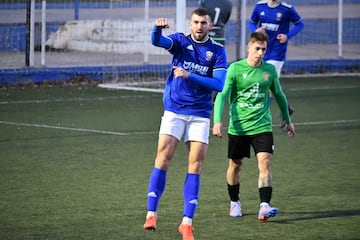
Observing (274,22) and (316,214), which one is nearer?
(316,214)

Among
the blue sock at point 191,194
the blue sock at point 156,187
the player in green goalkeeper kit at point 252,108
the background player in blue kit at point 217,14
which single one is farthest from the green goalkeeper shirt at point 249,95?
the background player in blue kit at point 217,14

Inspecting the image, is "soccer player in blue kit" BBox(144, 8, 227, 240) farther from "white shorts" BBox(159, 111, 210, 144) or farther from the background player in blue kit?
the background player in blue kit

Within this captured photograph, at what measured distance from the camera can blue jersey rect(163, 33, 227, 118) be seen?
9070 millimetres

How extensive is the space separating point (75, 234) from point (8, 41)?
45.2 feet

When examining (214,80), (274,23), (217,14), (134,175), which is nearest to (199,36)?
(214,80)

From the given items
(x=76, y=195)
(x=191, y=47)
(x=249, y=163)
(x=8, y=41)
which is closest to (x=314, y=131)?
(x=249, y=163)

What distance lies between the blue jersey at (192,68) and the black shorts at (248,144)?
831 millimetres

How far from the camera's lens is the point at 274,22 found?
Answer: 16.3m

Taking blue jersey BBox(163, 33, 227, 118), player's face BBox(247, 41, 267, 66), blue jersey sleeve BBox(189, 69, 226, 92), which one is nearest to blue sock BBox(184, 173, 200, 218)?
blue jersey BBox(163, 33, 227, 118)

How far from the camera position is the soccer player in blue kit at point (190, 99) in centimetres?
896

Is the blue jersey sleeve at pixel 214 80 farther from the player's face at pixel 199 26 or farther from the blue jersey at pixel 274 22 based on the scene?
the blue jersey at pixel 274 22

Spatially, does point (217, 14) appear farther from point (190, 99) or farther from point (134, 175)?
point (190, 99)

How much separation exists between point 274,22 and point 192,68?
7.40 m

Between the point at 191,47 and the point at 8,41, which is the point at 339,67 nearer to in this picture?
the point at 8,41
